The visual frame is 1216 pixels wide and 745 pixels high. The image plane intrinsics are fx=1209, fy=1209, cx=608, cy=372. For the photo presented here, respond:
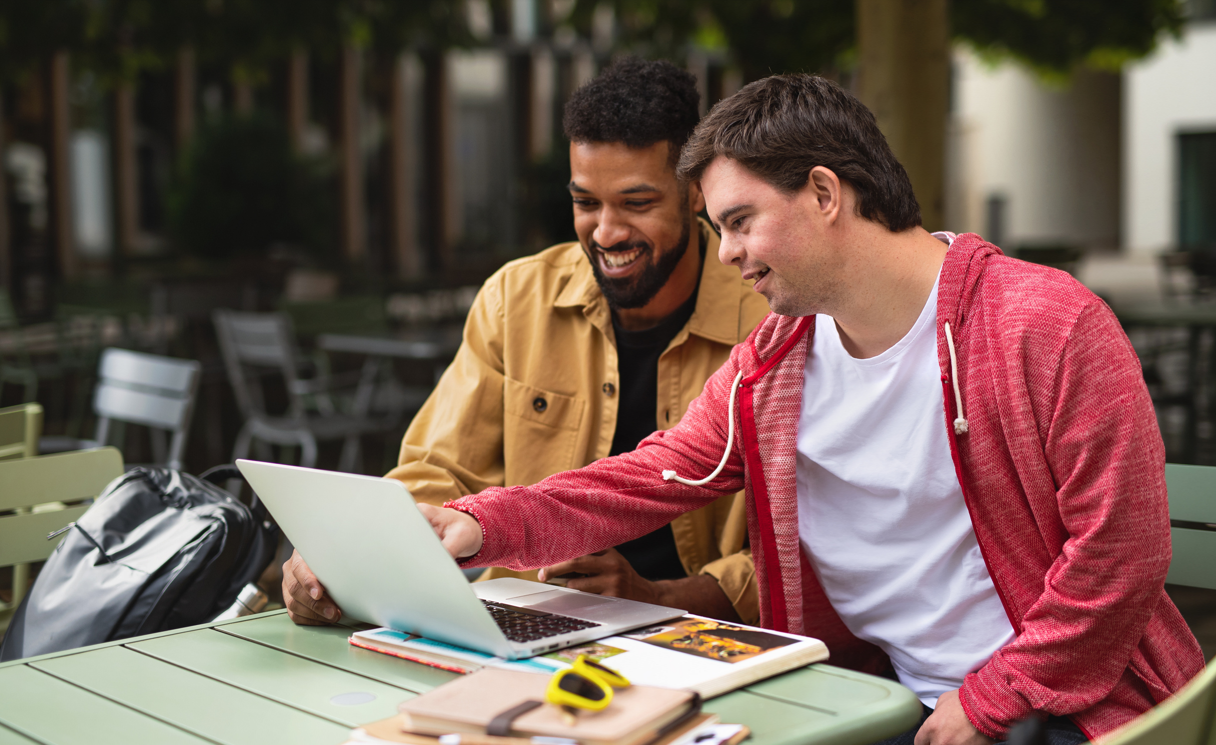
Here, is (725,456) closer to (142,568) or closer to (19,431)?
(142,568)

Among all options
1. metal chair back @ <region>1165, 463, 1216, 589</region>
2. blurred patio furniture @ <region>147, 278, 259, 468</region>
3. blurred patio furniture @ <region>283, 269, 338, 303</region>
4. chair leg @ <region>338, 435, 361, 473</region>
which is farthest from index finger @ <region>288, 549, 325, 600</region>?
blurred patio furniture @ <region>283, 269, 338, 303</region>

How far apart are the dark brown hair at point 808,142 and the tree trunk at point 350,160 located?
16.2m

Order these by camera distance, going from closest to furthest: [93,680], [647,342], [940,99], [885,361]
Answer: [93,680] → [885,361] → [647,342] → [940,99]

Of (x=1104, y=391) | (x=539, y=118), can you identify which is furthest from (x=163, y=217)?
(x=1104, y=391)

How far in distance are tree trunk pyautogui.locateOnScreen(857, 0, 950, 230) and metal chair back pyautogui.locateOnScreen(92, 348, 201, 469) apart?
306cm

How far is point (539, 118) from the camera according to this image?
19562 millimetres

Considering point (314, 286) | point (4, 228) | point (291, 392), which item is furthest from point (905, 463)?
point (4, 228)

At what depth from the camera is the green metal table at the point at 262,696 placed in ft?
4.71

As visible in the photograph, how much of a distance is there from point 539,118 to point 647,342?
1743 cm

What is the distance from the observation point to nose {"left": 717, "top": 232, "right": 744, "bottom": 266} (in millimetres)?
1913

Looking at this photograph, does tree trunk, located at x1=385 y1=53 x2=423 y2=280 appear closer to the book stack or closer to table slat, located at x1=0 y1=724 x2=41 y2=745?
table slat, located at x1=0 y1=724 x2=41 y2=745

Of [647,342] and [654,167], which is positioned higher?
[654,167]

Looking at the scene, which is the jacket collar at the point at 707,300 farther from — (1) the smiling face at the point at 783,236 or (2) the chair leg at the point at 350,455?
(2) the chair leg at the point at 350,455

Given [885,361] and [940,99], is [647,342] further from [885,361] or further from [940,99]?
[940,99]
